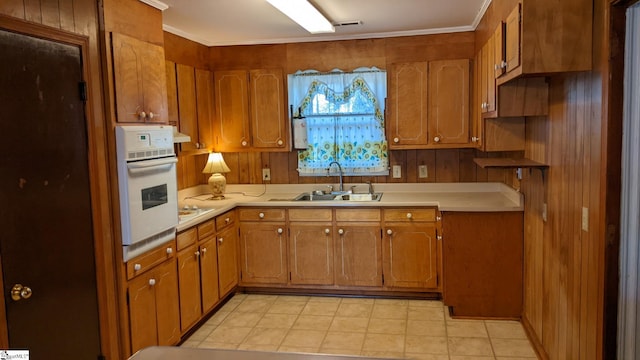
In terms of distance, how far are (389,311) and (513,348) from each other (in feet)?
3.57

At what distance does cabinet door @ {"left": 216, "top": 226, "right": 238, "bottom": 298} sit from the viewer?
4.27 m

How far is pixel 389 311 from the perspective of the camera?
4.23 metres

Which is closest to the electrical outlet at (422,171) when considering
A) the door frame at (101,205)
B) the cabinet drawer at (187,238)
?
the cabinet drawer at (187,238)

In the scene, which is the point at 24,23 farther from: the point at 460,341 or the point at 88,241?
the point at 460,341

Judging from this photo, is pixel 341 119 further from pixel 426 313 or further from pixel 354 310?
pixel 426 313

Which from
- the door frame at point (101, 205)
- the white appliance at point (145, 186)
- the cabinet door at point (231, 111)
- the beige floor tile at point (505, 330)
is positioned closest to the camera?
the door frame at point (101, 205)

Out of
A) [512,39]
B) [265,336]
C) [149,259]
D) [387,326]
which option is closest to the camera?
[512,39]

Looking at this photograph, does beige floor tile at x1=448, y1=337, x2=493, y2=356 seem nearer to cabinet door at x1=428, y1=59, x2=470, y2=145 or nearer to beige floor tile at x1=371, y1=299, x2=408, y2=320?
beige floor tile at x1=371, y1=299, x2=408, y2=320

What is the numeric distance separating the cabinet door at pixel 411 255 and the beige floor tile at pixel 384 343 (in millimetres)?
764

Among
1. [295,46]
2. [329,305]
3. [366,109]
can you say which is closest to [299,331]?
[329,305]

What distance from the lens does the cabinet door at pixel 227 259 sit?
4.27 m

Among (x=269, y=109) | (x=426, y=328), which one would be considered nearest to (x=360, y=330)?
(x=426, y=328)

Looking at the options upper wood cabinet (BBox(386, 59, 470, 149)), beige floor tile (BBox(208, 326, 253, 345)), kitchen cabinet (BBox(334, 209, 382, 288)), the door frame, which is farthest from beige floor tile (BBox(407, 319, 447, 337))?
the door frame

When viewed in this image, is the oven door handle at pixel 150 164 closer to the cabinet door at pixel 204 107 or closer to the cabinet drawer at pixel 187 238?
the cabinet drawer at pixel 187 238
